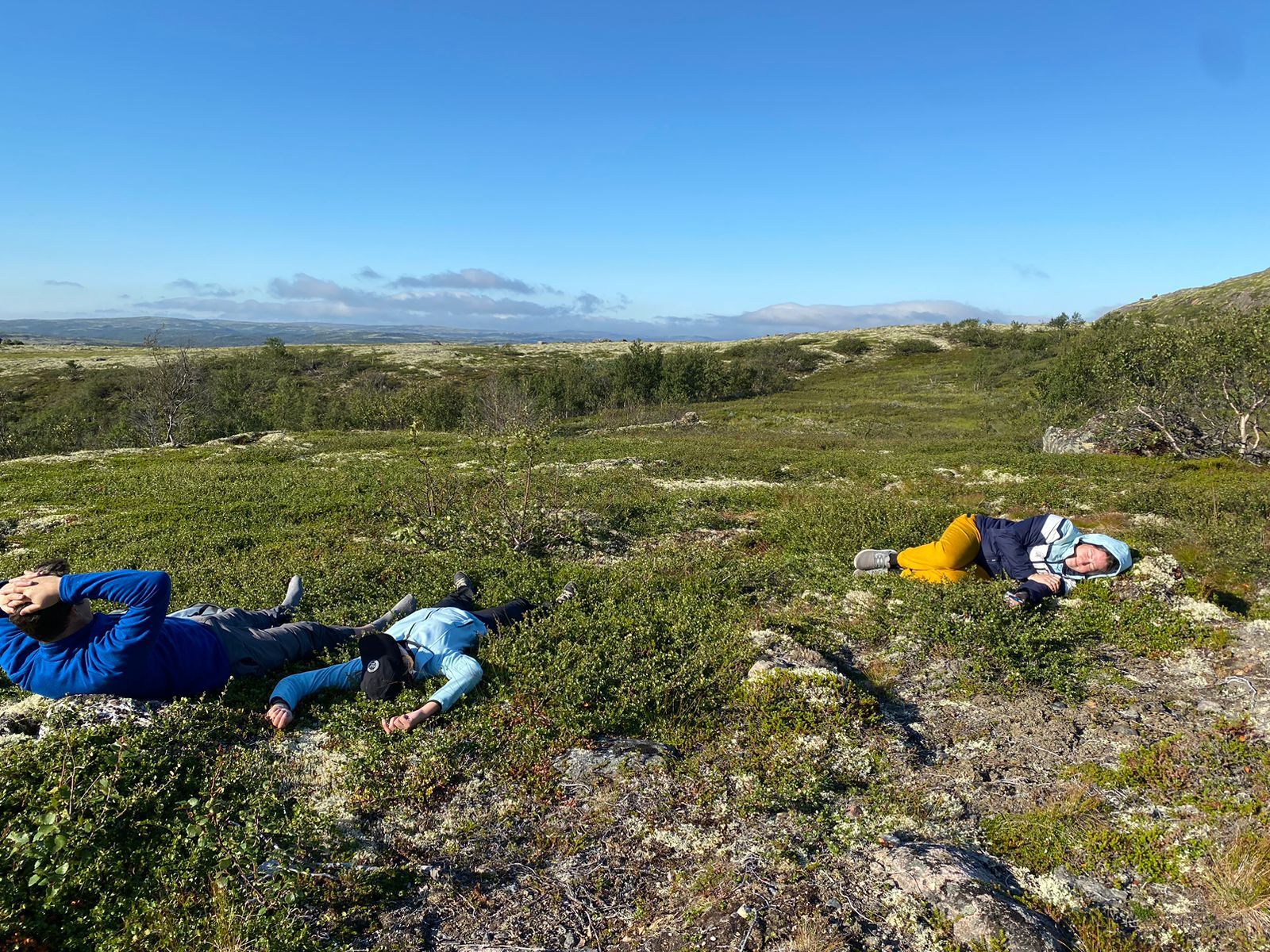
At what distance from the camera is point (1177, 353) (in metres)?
21.1

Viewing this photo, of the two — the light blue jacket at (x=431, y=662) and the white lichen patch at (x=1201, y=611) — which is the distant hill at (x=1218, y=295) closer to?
the white lichen patch at (x=1201, y=611)

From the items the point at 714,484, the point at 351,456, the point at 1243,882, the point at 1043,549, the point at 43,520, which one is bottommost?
the point at 351,456

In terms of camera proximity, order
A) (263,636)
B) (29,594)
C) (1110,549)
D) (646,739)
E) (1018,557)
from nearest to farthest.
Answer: (29,594), (646,739), (263,636), (1110,549), (1018,557)

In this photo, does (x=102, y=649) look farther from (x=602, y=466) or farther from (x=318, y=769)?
(x=602, y=466)

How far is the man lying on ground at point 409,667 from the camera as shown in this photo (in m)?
5.95

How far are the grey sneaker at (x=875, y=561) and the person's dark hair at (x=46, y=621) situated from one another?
9695mm

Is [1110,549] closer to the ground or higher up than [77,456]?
higher up

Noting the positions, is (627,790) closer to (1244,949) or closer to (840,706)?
(840,706)

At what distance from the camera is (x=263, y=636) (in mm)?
6898

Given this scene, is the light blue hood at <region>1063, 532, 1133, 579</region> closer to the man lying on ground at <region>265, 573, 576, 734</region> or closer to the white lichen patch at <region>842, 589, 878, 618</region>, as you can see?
the white lichen patch at <region>842, 589, 878, 618</region>

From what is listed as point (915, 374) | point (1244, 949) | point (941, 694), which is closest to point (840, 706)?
point (941, 694)

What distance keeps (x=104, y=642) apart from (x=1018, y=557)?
430 inches

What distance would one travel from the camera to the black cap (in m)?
Result: 6.33

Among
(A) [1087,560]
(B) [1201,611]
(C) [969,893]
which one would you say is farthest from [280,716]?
(B) [1201,611]
